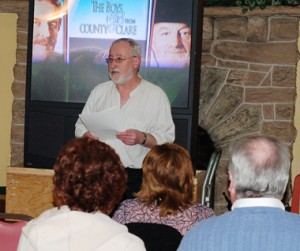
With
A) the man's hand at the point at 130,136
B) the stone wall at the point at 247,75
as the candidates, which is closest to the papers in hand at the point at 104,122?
the man's hand at the point at 130,136

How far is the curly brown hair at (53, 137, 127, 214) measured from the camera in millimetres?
2674

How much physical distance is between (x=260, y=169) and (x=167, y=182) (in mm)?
1158

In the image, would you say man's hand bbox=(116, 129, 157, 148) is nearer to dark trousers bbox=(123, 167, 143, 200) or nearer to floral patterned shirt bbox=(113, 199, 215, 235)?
dark trousers bbox=(123, 167, 143, 200)

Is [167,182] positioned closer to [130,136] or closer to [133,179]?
[130,136]

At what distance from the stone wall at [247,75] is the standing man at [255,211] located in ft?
13.3

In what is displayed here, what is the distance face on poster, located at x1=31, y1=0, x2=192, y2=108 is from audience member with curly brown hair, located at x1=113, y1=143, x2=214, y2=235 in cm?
186

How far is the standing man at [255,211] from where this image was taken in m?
2.38

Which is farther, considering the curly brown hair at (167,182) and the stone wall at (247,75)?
the stone wall at (247,75)

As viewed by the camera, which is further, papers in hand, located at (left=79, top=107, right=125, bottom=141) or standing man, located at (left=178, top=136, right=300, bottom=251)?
papers in hand, located at (left=79, top=107, right=125, bottom=141)

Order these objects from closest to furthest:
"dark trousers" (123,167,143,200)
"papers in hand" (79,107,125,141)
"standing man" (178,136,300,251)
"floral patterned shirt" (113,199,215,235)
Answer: "standing man" (178,136,300,251) < "floral patterned shirt" (113,199,215,235) < "papers in hand" (79,107,125,141) < "dark trousers" (123,167,143,200)

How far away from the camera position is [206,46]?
6.68 meters

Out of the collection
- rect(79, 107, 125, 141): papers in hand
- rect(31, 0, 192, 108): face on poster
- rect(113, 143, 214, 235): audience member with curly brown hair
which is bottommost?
rect(113, 143, 214, 235): audience member with curly brown hair

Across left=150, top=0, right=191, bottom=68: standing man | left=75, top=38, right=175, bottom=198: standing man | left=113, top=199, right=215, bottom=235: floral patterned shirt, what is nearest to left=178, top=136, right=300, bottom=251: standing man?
left=113, top=199, right=215, bottom=235: floral patterned shirt

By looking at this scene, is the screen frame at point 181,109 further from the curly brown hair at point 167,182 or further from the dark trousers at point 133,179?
the curly brown hair at point 167,182
